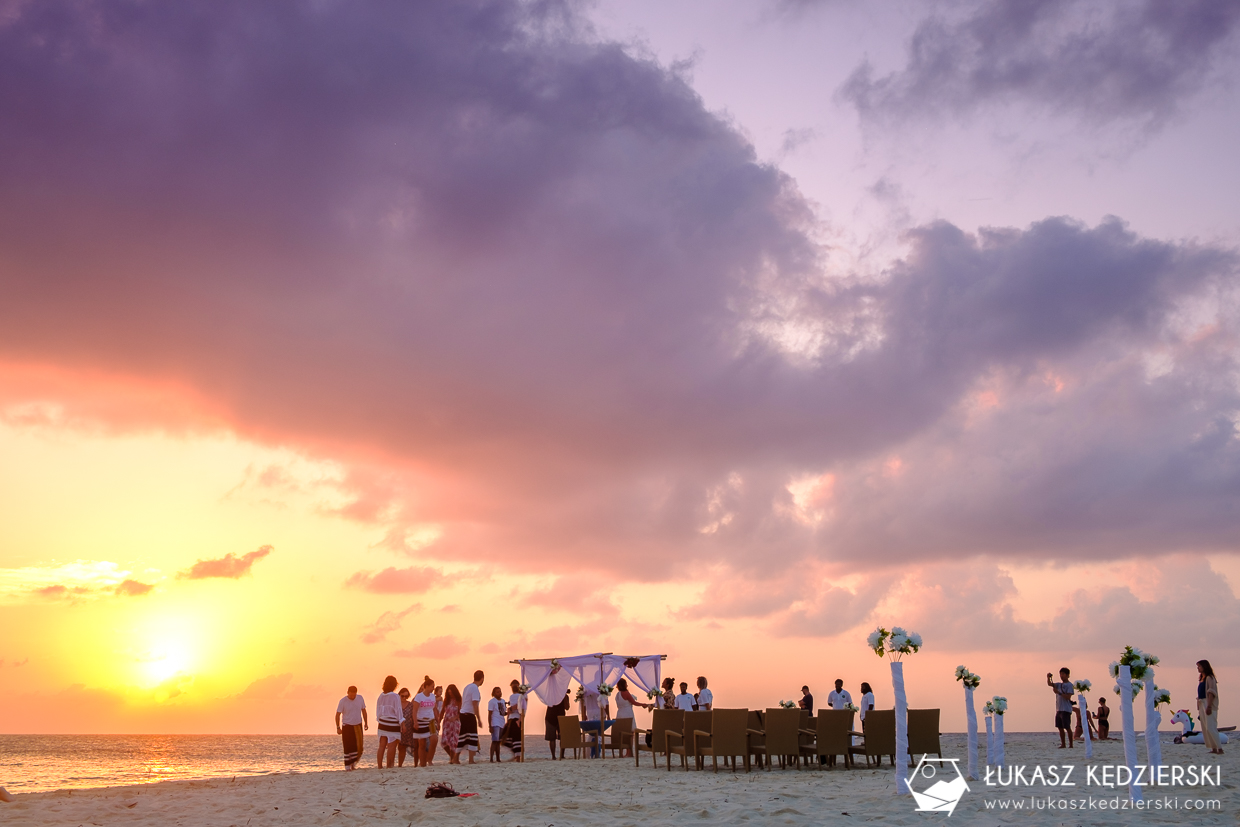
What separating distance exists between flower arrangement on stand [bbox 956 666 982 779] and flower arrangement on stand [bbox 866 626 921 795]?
1.77 meters

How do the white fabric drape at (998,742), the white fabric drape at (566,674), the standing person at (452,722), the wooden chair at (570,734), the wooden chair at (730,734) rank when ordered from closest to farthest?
the white fabric drape at (998,742) → the wooden chair at (730,734) → the standing person at (452,722) → the wooden chair at (570,734) → the white fabric drape at (566,674)

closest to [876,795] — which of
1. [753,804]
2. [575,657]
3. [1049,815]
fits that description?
[753,804]

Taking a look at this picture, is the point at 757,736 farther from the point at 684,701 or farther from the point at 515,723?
the point at 515,723

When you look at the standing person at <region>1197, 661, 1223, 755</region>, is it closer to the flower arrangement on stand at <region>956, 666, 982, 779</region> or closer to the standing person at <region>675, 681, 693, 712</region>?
the flower arrangement on stand at <region>956, 666, 982, 779</region>

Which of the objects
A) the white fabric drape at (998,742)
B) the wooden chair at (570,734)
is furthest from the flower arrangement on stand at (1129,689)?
the wooden chair at (570,734)

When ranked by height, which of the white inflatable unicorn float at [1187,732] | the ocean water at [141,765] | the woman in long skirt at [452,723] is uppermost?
the woman in long skirt at [452,723]

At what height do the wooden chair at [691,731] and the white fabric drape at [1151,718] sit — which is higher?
the white fabric drape at [1151,718]

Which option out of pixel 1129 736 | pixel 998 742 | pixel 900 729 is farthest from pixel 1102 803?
pixel 998 742

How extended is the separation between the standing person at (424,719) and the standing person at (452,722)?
1.92 feet

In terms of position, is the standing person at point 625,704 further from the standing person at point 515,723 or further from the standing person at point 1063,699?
the standing person at point 1063,699

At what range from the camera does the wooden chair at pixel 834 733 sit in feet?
47.7

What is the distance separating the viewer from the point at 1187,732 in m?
21.1

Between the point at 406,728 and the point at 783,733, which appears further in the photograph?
the point at 406,728

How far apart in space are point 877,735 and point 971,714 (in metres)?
2.55
